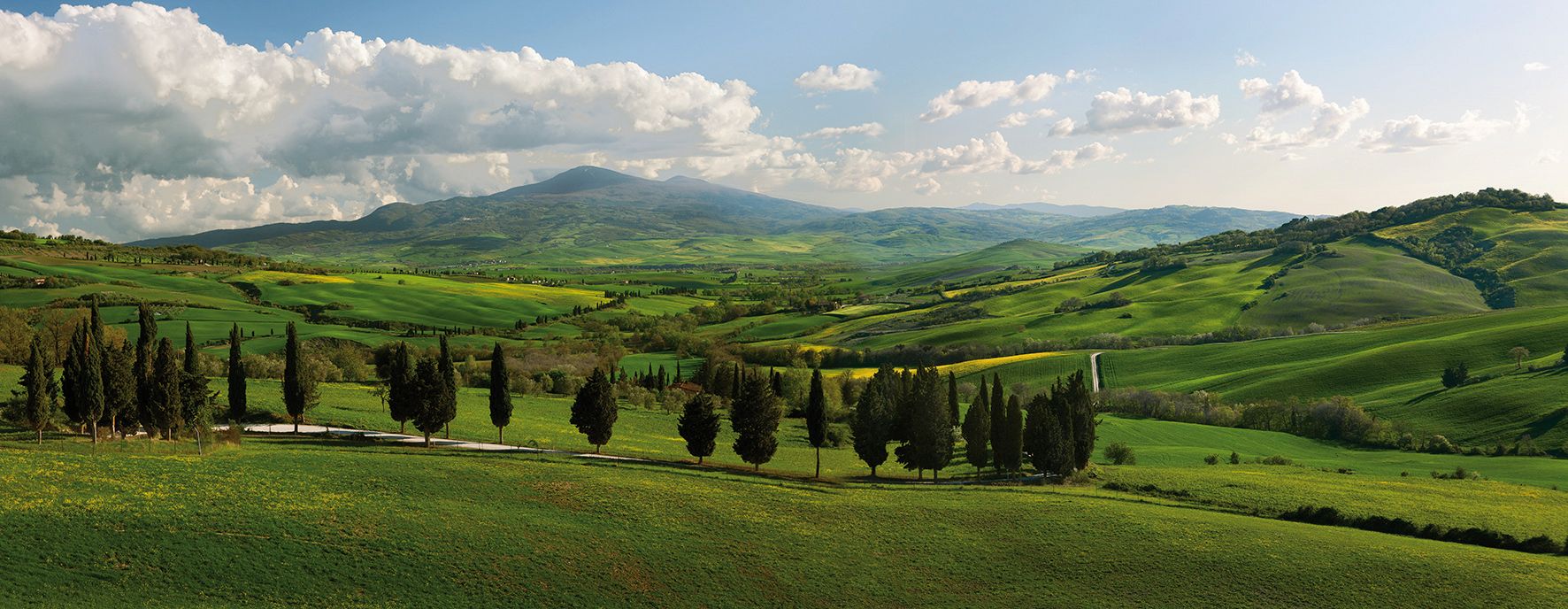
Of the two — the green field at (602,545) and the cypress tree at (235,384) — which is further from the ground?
the cypress tree at (235,384)

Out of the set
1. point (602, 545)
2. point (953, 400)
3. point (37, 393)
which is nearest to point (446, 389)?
point (37, 393)

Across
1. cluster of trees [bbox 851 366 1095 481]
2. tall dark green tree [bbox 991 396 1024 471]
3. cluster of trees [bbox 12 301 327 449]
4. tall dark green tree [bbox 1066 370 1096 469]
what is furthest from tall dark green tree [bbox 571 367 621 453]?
tall dark green tree [bbox 1066 370 1096 469]

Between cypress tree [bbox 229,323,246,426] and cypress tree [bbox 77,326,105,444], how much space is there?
1145cm

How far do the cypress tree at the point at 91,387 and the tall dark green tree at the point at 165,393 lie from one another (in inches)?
131

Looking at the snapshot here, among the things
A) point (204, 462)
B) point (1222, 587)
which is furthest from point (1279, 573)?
point (204, 462)

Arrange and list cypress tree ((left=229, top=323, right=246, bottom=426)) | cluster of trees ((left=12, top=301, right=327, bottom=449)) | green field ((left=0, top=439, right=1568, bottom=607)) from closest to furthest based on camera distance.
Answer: green field ((left=0, top=439, right=1568, bottom=607))
cluster of trees ((left=12, top=301, right=327, bottom=449))
cypress tree ((left=229, top=323, right=246, bottom=426))

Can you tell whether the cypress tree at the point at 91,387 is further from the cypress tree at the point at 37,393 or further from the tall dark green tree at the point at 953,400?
the tall dark green tree at the point at 953,400

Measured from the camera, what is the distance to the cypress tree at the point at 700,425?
6925 cm

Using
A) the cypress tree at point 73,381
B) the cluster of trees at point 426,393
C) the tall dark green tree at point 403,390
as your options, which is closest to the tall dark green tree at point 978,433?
the cluster of trees at point 426,393

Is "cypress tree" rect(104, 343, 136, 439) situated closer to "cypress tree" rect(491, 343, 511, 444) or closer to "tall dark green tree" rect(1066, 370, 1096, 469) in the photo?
"cypress tree" rect(491, 343, 511, 444)

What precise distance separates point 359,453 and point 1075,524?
5149 cm

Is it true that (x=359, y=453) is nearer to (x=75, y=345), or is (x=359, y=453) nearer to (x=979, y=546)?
(x=75, y=345)

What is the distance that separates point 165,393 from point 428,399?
61.0ft

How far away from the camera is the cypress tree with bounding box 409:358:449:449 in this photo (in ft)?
225
